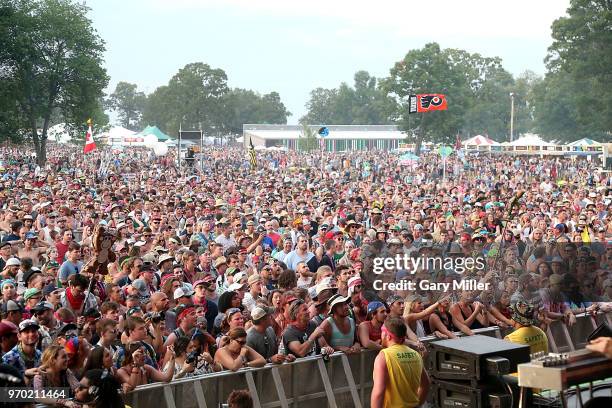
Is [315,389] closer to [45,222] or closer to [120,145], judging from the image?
[45,222]

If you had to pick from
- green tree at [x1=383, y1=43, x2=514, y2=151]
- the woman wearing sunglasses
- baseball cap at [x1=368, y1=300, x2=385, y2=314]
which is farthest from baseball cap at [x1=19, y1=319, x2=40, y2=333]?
green tree at [x1=383, y1=43, x2=514, y2=151]

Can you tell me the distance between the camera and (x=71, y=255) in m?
12.0

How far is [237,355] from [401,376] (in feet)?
5.02

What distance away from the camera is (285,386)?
27.5ft

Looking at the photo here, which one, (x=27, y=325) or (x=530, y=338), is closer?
(x=27, y=325)

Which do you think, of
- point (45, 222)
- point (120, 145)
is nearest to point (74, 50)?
point (120, 145)

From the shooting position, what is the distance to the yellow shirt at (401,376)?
7344 millimetres

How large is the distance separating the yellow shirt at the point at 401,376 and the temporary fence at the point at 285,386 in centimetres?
124

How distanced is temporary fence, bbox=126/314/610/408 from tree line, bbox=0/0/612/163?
43222 mm

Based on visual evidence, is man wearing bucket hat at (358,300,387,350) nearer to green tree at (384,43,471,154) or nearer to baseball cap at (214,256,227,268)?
baseball cap at (214,256,227,268)

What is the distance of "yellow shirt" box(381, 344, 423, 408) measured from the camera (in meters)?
7.34

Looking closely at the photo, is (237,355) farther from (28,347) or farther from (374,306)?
(374,306)

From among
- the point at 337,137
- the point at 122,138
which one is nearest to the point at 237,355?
the point at 122,138

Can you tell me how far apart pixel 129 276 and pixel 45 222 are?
6592mm
